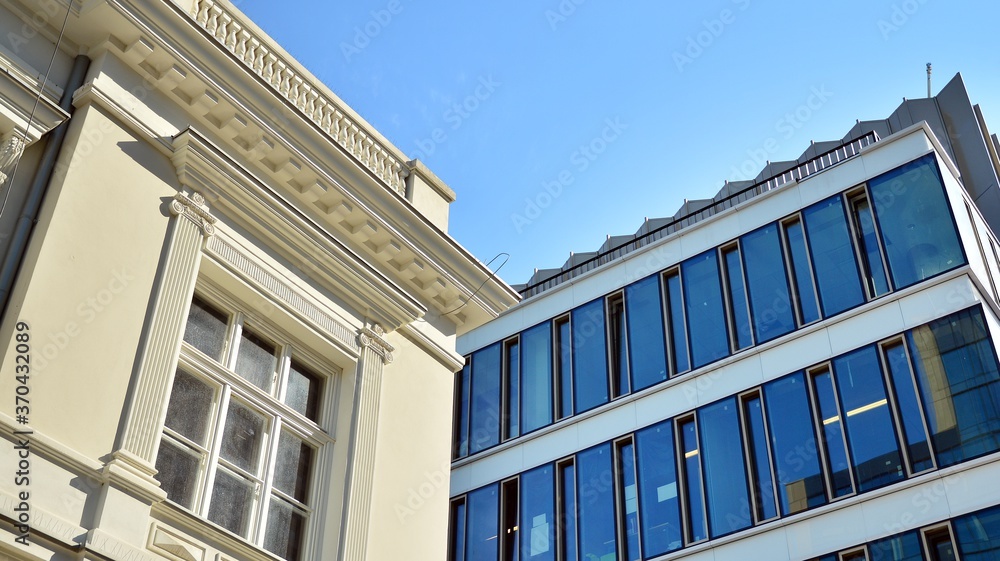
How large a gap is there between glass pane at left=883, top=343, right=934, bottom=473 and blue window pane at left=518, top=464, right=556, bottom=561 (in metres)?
9.06

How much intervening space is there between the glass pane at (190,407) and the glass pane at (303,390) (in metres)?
1.08

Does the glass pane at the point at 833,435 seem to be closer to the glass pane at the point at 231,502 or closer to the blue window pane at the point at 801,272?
the blue window pane at the point at 801,272

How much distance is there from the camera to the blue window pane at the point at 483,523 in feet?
94.0

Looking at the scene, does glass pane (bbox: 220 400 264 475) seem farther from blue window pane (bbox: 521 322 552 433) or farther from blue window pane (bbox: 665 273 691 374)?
blue window pane (bbox: 521 322 552 433)

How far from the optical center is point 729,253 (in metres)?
28.1

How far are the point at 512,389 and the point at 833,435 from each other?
393 inches

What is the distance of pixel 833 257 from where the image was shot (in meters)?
26.0

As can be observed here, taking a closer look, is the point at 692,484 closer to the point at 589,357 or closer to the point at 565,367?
the point at 589,357

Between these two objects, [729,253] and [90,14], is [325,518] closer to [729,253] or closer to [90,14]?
[90,14]

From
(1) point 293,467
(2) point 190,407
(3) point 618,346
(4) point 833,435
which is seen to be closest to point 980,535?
(4) point 833,435

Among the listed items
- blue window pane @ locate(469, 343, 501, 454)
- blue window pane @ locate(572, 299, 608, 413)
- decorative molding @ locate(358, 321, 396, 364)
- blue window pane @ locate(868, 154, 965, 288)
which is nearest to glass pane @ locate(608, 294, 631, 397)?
blue window pane @ locate(572, 299, 608, 413)

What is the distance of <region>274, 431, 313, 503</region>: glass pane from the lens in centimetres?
1034

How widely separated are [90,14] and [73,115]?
1.02 metres

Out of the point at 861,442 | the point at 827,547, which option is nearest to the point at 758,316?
the point at 861,442
